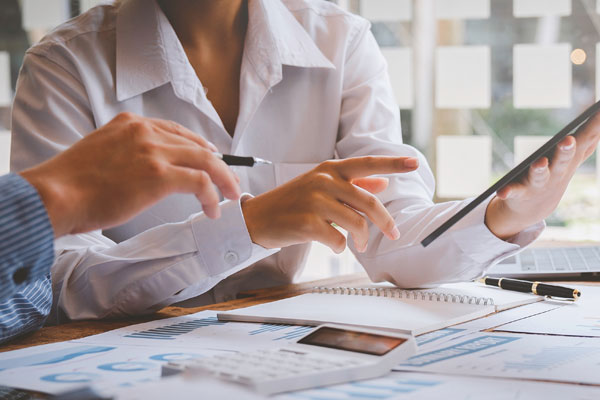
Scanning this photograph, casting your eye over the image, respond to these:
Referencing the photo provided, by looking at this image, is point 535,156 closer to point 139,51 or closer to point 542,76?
point 139,51

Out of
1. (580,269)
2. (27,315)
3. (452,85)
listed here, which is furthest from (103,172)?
(452,85)

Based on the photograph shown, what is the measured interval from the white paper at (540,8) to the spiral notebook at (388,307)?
1753mm

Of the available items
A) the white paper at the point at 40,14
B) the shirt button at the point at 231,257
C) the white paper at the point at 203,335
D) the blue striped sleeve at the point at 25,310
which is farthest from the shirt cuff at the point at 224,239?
the white paper at the point at 40,14

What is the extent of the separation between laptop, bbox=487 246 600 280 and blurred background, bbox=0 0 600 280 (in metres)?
1.14

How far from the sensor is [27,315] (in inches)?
33.7

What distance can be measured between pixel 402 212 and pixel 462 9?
164cm

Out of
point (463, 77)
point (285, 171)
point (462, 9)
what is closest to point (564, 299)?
point (285, 171)

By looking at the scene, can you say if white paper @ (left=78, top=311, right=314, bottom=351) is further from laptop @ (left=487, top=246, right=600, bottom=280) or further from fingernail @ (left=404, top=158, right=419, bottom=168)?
laptop @ (left=487, top=246, right=600, bottom=280)

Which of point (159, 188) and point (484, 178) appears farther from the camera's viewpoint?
point (484, 178)

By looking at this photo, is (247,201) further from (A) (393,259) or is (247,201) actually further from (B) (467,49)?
(B) (467,49)

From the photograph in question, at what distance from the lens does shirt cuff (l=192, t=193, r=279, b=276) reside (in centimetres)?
100

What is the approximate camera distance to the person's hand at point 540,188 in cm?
87

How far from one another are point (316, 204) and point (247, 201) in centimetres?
13

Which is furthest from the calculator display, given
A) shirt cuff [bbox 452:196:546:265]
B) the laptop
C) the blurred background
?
the blurred background
